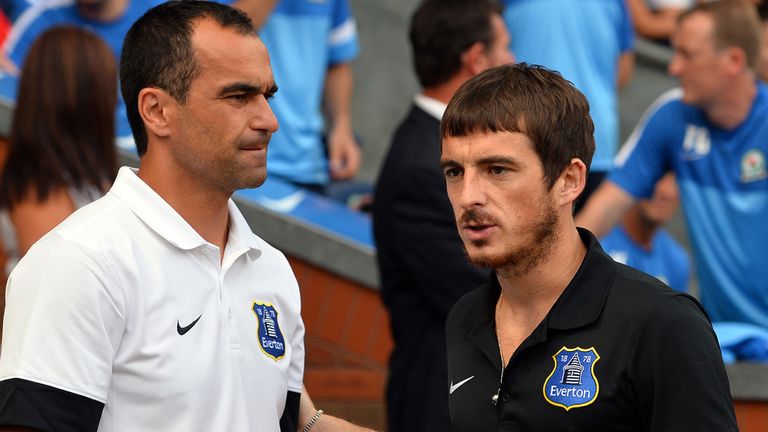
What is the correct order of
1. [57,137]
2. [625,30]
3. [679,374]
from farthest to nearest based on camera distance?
[625,30]
[57,137]
[679,374]

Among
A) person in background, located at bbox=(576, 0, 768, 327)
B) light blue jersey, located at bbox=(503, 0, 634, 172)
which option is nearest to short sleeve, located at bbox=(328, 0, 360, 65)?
light blue jersey, located at bbox=(503, 0, 634, 172)

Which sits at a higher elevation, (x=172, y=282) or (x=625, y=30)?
(x=625, y=30)

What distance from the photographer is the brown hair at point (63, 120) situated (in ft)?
14.8

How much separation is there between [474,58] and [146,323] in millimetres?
2398

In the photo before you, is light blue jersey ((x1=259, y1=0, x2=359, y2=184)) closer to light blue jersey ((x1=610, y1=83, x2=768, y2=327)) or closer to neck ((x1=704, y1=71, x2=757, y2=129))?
light blue jersey ((x1=610, y1=83, x2=768, y2=327))

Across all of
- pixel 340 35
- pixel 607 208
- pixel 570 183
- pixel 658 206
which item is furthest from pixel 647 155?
pixel 570 183

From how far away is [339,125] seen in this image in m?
7.16

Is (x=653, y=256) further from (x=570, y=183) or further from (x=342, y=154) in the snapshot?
(x=570, y=183)

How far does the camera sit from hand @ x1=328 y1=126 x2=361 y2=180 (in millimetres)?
7113

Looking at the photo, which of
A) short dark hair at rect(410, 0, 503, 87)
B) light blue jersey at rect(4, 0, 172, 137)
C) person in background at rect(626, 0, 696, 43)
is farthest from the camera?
person in background at rect(626, 0, 696, 43)

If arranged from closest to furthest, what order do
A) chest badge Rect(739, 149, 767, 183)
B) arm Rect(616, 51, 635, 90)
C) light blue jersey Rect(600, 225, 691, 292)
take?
chest badge Rect(739, 149, 767, 183) → light blue jersey Rect(600, 225, 691, 292) → arm Rect(616, 51, 635, 90)

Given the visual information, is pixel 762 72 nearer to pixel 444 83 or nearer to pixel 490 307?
pixel 444 83

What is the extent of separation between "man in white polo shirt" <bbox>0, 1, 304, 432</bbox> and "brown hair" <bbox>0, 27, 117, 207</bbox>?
56.8 inches

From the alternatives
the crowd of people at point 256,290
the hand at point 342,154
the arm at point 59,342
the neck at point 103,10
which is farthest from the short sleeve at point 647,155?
the arm at point 59,342
